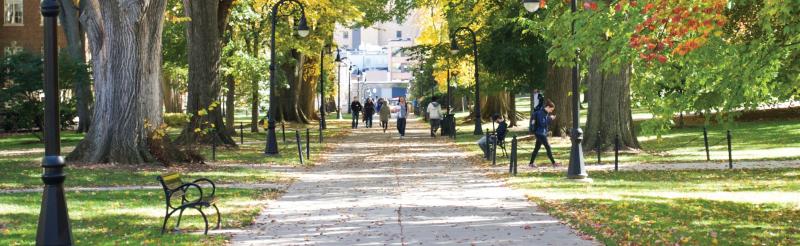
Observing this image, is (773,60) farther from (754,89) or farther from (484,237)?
(484,237)

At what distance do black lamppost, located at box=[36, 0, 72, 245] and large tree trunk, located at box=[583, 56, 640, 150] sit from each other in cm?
2103

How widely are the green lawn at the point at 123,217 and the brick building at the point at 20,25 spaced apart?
2014 inches

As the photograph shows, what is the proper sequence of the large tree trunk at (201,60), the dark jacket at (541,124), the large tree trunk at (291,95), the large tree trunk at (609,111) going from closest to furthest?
the dark jacket at (541,124), the large tree trunk at (609,111), the large tree trunk at (201,60), the large tree trunk at (291,95)

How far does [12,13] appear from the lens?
66.8 meters

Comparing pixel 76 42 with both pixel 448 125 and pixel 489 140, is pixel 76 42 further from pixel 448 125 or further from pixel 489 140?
pixel 489 140

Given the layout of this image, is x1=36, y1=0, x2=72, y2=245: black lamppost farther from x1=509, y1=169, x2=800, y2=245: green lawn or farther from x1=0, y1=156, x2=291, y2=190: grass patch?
x1=0, y1=156, x2=291, y2=190: grass patch

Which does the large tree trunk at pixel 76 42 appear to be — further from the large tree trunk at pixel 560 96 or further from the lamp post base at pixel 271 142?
the large tree trunk at pixel 560 96

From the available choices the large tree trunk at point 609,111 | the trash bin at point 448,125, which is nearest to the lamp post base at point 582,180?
the large tree trunk at point 609,111

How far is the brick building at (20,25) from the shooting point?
66312 millimetres

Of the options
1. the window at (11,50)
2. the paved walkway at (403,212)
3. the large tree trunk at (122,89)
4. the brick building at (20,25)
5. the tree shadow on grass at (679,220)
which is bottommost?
the tree shadow on grass at (679,220)

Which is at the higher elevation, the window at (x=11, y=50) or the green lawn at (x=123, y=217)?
the window at (x=11, y=50)

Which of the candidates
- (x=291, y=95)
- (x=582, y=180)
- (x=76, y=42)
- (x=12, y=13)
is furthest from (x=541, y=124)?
(x=12, y=13)

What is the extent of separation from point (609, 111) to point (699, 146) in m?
5.20

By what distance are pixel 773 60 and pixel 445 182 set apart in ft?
28.6
